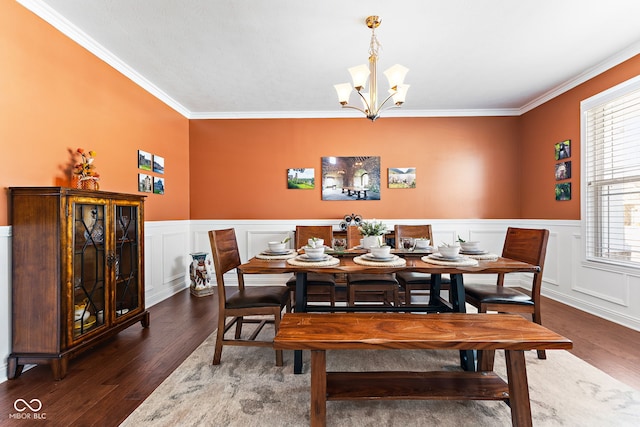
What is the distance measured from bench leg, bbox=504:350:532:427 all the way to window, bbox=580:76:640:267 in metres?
2.62

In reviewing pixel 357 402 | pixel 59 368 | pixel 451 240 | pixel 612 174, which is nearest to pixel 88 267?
pixel 59 368

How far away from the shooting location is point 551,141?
4105 millimetres

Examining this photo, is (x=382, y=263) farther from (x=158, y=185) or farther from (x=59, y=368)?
(x=158, y=185)

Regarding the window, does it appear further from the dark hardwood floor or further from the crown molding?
the crown molding

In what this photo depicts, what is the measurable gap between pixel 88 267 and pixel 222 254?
1049 millimetres

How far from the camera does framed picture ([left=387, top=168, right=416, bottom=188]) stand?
4777 millimetres

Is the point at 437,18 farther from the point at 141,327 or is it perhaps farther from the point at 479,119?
the point at 141,327

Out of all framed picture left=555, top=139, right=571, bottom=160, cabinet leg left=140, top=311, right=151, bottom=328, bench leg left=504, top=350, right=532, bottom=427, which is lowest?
cabinet leg left=140, top=311, right=151, bottom=328

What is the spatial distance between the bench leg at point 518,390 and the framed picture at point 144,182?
3858mm

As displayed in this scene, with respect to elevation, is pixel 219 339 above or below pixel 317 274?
below

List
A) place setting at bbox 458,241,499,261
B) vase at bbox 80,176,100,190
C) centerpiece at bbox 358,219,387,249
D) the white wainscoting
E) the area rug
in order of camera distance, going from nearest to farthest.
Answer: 1. the area rug
2. place setting at bbox 458,241,499,261
3. centerpiece at bbox 358,219,387,249
4. vase at bbox 80,176,100,190
5. the white wainscoting

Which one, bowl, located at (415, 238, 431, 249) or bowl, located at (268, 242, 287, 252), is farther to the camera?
bowl, located at (415, 238, 431, 249)

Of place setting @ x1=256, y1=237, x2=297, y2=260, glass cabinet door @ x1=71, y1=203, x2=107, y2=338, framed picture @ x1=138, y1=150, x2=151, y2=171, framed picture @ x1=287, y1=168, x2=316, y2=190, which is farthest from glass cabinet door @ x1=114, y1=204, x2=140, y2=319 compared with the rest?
framed picture @ x1=287, y1=168, x2=316, y2=190

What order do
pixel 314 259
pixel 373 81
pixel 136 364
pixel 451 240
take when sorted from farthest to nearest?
pixel 451 240 < pixel 373 81 < pixel 136 364 < pixel 314 259
